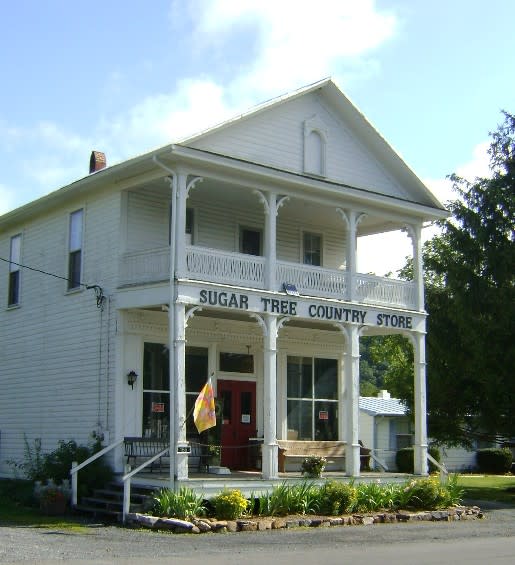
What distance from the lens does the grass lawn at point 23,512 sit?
694 inches

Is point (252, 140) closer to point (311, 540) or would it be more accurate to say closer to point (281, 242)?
point (281, 242)

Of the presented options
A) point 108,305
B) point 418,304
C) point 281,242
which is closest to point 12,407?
point 108,305

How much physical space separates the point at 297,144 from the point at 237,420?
24.1ft

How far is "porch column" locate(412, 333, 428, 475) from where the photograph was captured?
78.0 ft

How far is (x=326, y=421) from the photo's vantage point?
26.2 metres

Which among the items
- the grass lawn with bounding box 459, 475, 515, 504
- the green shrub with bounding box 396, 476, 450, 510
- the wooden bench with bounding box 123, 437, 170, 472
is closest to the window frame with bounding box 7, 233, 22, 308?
the wooden bench with bounding box 123, 437, 170, 472

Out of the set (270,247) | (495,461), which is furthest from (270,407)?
(495,461)

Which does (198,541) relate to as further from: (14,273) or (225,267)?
(14,273)

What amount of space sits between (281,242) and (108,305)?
579 cm

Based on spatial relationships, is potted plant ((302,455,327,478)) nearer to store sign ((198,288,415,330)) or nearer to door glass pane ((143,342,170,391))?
store sign ((198,288,415,330))

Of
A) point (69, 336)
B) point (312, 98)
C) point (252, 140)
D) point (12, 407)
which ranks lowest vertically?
point (12, 407)

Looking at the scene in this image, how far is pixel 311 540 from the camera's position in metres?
16.5

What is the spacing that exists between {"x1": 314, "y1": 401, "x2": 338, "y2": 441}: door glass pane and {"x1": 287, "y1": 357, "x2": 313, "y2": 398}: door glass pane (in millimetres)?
556

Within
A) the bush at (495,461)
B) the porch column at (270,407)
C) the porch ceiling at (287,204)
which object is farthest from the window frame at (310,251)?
the bush at (495,461)
